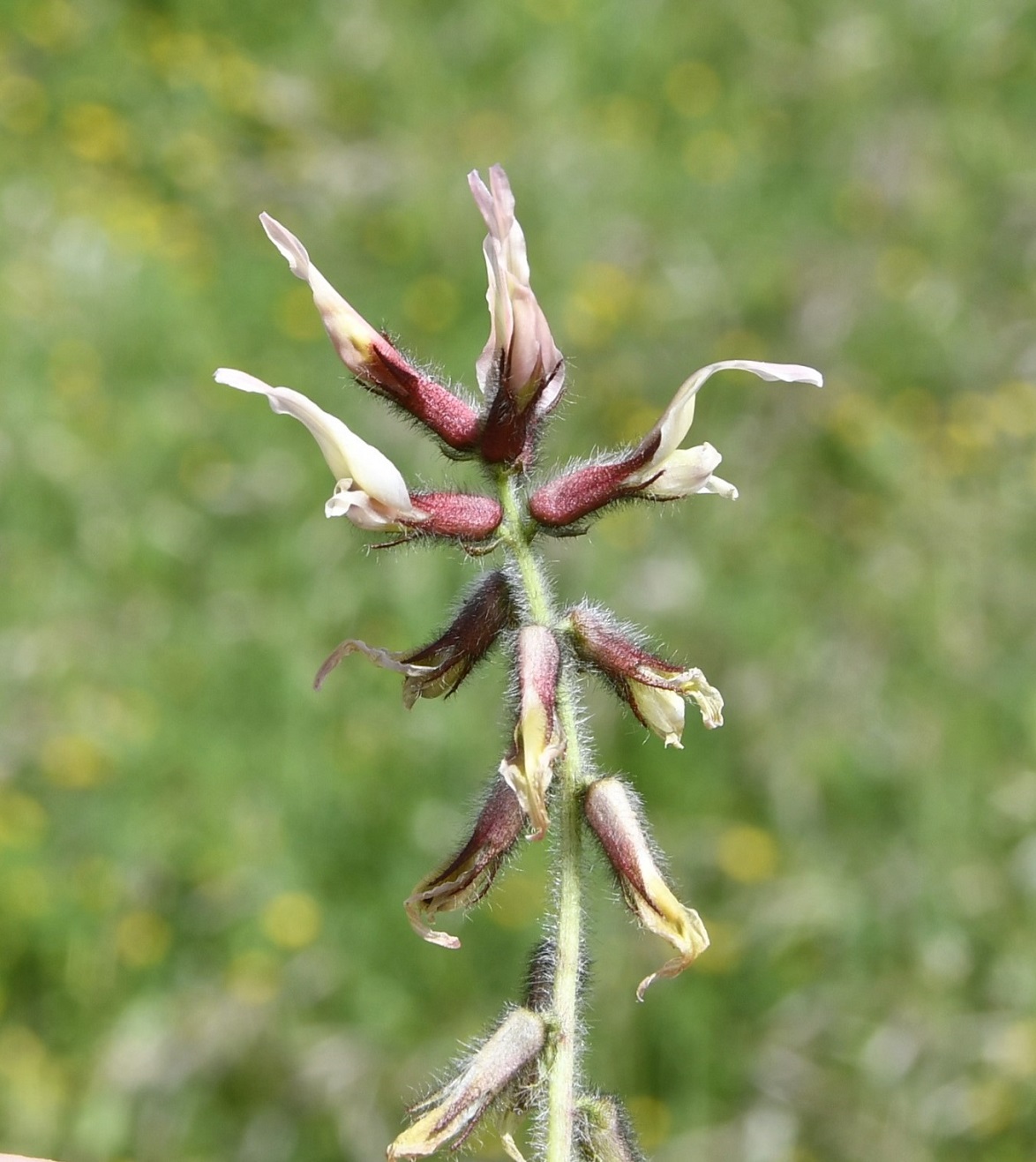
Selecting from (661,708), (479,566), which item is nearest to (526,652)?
(661,708)

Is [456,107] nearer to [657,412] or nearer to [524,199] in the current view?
[524,199]

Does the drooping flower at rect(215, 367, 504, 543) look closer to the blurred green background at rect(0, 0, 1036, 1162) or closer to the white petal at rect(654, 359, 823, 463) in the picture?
the white petal at rect(654, 359, 823, 463)

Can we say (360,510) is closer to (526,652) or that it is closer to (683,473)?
(526,652)

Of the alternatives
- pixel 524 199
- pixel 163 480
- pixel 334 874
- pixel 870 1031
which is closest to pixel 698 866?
pixel 870 1031

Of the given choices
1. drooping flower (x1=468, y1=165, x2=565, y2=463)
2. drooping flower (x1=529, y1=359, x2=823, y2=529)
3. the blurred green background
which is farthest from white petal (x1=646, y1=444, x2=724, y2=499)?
the blurred green background

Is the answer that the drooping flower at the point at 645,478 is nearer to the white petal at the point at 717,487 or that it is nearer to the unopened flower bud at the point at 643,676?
the white petal at the point at 717,487

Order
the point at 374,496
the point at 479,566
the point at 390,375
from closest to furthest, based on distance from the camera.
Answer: the point at 374,496 < the point at 390,375 < the point at 479,566
